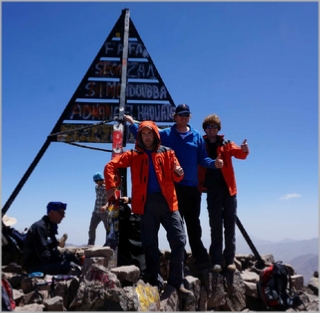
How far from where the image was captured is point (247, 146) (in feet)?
17.8

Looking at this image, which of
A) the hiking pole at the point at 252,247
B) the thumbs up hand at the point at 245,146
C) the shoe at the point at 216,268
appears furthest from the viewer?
the hiking pole at the point at 252,247

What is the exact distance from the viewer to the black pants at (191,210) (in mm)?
5230

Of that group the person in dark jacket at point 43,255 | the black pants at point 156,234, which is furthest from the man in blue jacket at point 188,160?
the person in dark jacket at point 43,255

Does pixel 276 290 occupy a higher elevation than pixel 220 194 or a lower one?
lower

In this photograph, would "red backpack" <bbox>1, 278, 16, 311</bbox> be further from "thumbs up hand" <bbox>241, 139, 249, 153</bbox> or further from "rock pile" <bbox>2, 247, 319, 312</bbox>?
"thumbs up hand" <bbox>241, 139, 249, 153</bbox>

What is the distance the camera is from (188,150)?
17.0 ft

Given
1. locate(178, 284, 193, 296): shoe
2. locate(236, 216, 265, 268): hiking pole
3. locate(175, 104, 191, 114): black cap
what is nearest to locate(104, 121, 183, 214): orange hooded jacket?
locate(175, 104, 191, 114): black cap

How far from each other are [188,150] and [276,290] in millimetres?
2458

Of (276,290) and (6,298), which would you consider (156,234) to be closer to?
(6,298)

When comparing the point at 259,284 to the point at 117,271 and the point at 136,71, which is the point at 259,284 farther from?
→ the point at 136,71

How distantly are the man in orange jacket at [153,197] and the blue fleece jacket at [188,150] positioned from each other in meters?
0.53

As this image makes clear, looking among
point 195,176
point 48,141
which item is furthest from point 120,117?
point 195,176

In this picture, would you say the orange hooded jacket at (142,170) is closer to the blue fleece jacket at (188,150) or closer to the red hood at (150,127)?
the red hood at (150,127)

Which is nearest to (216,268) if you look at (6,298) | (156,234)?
(156,234)
